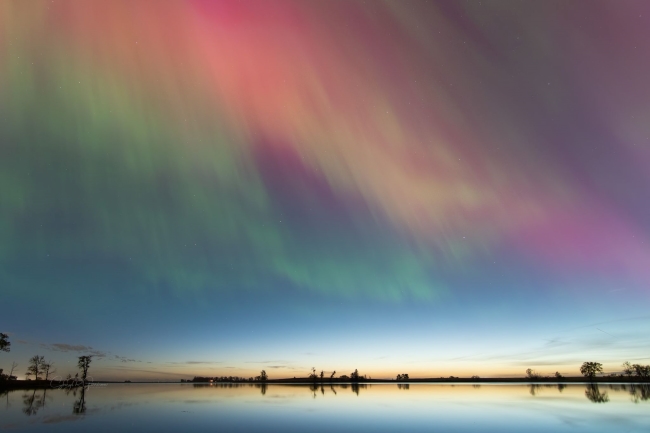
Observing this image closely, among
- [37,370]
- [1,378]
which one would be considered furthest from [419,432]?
[37,370]

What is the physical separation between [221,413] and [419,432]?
86.9 feet

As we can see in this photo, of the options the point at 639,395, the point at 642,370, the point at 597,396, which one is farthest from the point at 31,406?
the point at 642,370

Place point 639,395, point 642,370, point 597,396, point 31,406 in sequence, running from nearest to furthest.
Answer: point 31,406, point 597,396, point 639,395, point 642,370

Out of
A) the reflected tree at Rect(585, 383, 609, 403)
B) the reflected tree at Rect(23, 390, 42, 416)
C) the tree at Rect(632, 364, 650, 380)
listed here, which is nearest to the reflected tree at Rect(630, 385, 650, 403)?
the reflected tree at Rect(585, 383, 609, 403)

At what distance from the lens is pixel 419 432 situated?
34000 mm

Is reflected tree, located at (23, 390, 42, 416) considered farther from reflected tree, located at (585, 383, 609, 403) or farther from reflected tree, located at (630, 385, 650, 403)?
reflected tree, located at (630, 385, 650, 403)

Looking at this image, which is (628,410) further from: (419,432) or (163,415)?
(163,415)

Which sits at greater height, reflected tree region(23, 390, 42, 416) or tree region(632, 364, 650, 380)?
reflected tree region(23, 390, 42, 416)

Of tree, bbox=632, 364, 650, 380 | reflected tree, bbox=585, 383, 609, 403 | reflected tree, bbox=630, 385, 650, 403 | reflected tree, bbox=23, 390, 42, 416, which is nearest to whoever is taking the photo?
reflected tree, bbox=23, 390, 42, 416

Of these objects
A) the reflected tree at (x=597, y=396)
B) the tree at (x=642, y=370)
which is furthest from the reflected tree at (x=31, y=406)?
the tree at (x=642, y=370)

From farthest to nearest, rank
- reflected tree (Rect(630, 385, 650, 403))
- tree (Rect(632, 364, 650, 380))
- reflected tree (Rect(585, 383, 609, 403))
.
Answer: tree (Rect(632, 364, 650, 380)) → reflected tree (Rect(630, 385, 650, 403)) → reflected tree (Rect(585, 383, 609, 403))

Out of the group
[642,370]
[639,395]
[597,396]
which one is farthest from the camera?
[642,370]

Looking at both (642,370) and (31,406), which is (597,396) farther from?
(642,370)

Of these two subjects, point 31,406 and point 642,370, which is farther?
point 642,370
